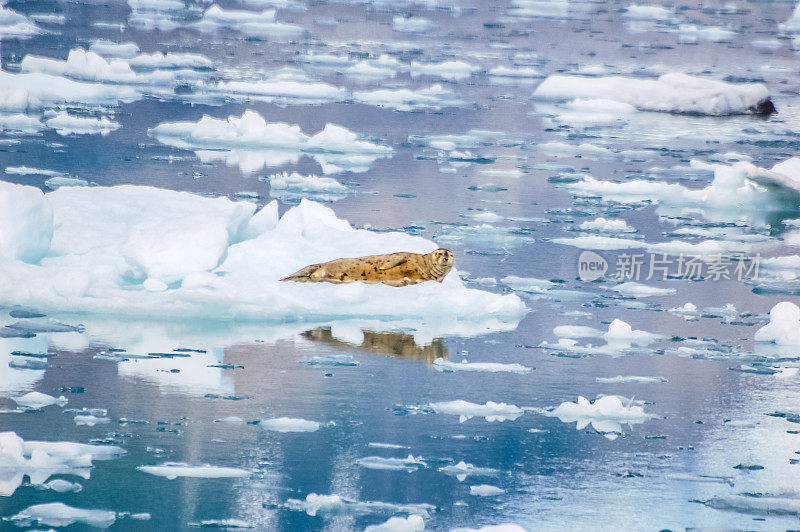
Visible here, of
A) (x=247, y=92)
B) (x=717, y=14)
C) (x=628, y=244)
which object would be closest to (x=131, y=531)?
(x=628, y=244)

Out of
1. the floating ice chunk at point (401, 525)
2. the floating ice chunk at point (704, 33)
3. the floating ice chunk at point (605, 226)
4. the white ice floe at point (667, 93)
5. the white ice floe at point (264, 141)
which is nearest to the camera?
the floating ice chunk at point (401, 525)

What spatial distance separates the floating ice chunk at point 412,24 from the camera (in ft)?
65.8

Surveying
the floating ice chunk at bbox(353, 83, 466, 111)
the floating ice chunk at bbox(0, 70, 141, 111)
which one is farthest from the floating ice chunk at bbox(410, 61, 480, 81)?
the floating ice chunk at bbox(0, 70, 141, 111)

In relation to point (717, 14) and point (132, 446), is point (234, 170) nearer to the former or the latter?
point (132, 446)

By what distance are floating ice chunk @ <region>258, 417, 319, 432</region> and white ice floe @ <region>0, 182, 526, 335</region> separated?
1336 millimetres

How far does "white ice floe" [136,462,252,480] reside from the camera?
461cm

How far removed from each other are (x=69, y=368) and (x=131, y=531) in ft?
5.38

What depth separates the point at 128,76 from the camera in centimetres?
1405

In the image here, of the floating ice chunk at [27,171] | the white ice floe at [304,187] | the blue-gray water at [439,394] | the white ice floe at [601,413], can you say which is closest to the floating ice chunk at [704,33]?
the blue-gray water at [439,394]

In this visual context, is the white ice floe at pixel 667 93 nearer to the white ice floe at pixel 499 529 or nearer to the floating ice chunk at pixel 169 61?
the floating ice chunk at pixel 169 61

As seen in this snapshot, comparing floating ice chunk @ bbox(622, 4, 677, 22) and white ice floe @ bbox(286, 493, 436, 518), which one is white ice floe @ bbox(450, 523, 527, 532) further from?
floating ice chunk @ bbox(622, 4, 677, 22)

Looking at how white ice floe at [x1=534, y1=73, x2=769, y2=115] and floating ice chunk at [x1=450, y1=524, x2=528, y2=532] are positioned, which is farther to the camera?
white ice floe at [x1=534, y1=73, x2=769, y2=115]

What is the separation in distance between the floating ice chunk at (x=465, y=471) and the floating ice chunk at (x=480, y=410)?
528 mm

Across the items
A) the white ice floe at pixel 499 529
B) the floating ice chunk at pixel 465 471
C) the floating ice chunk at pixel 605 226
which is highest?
the floating ice chunk at pixel 605 226
